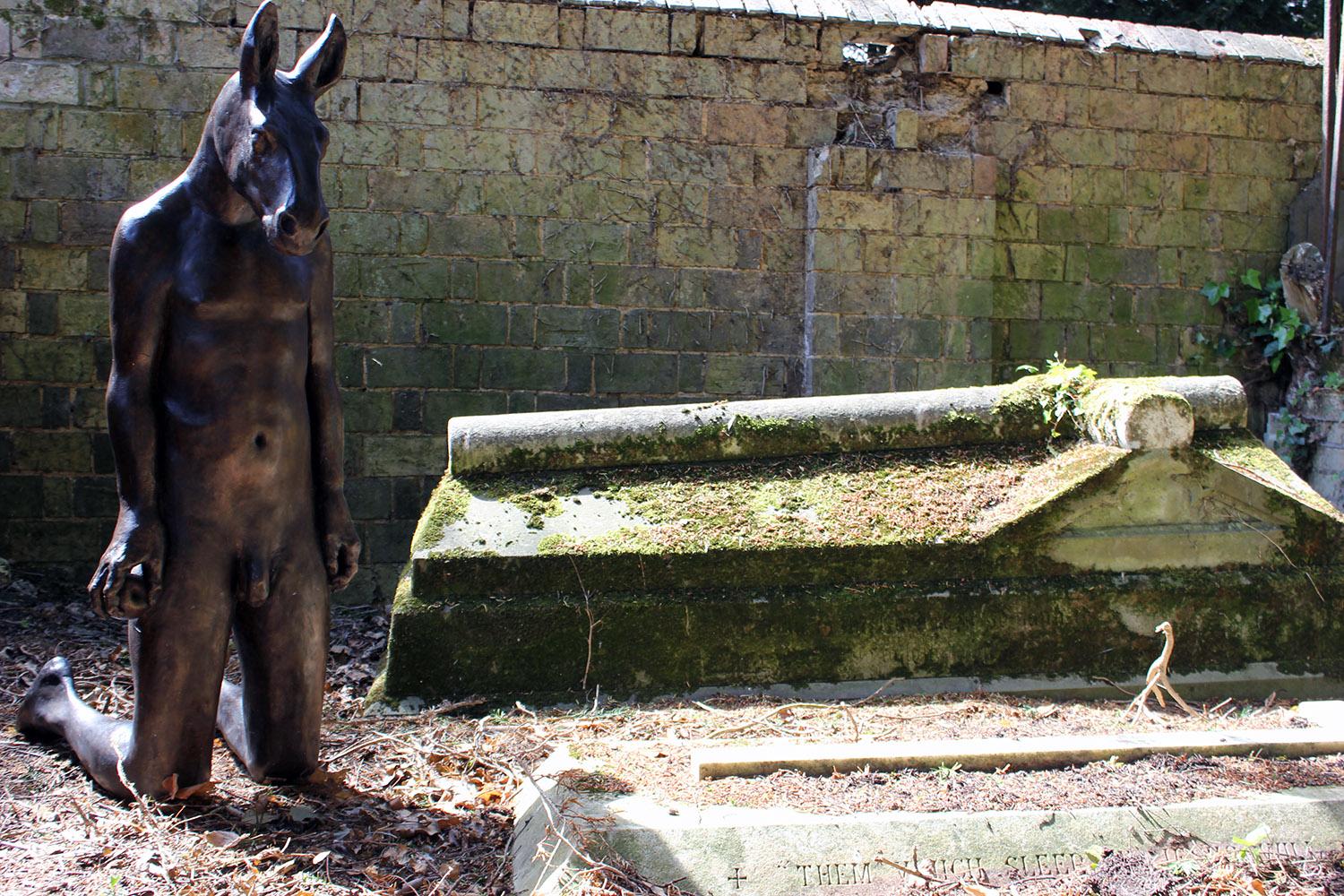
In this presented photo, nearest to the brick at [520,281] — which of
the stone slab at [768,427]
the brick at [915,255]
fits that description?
the brick at [915,255]

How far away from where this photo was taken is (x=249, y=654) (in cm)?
286

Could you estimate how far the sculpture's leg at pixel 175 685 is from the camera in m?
2.68

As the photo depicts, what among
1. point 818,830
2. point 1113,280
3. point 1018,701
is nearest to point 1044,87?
point 1113,280

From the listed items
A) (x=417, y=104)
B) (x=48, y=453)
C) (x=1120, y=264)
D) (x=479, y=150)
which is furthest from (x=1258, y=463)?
(x=48, y=453)

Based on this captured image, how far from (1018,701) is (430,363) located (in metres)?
4.29

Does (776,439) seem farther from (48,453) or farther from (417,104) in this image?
(48,453)

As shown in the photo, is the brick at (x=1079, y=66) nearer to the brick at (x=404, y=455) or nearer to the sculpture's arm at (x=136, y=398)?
the brick at (x=404, y=455)

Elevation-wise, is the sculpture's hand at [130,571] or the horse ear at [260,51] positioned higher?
the horse ear at [260,51]

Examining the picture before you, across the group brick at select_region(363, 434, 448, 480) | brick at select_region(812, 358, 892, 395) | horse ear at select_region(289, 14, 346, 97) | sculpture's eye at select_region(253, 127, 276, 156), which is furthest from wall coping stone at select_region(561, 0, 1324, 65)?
A: sculpture's eye at select_region(253, 127, 276, 156)

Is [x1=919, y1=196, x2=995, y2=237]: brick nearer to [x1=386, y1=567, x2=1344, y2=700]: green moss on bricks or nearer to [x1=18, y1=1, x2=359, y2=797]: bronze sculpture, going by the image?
[x1=386, y1=567, x2=1344, y2=700]: green moss on bricks

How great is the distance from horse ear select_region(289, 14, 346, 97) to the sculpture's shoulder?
16.4 inches

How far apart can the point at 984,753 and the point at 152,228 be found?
246 cm

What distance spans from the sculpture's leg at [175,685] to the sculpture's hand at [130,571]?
0.14 ft

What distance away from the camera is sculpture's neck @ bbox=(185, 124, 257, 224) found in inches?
104
